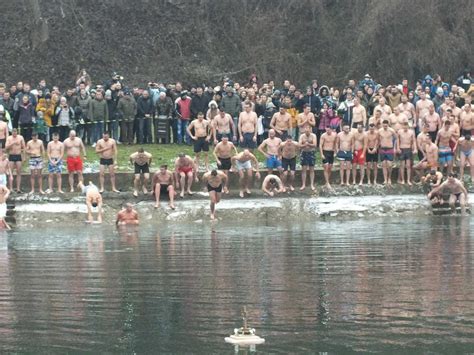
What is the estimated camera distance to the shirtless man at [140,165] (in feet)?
120

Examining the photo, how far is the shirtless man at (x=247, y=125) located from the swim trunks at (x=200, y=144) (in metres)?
0.97

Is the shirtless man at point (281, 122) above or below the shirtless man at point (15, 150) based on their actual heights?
above

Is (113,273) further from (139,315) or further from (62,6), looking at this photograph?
(62,6)

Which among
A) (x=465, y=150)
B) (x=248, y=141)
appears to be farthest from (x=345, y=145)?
(x=465, y=150)

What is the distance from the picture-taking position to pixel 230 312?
858 inches

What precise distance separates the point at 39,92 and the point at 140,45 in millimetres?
13841

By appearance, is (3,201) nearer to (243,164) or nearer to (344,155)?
(243,164)

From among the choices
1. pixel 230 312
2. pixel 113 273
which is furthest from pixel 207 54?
pixel 230 312

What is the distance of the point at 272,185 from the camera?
37156 millimetres

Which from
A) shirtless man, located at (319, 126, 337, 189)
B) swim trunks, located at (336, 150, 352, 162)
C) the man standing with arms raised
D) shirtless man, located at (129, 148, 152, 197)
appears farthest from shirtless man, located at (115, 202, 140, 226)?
swim trunks, located at (336, 150, 352, 162)

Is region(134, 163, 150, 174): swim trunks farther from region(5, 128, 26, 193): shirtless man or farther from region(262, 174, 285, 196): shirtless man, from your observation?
region(262, 174, 285, 196): shirtless man

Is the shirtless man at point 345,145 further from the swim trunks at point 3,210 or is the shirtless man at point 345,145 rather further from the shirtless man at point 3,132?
the swim trunks at point 3,210

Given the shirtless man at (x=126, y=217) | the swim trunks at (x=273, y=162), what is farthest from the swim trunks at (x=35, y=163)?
the swim trunks at (x=273, y=162)

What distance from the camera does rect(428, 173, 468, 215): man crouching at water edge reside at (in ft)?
119
